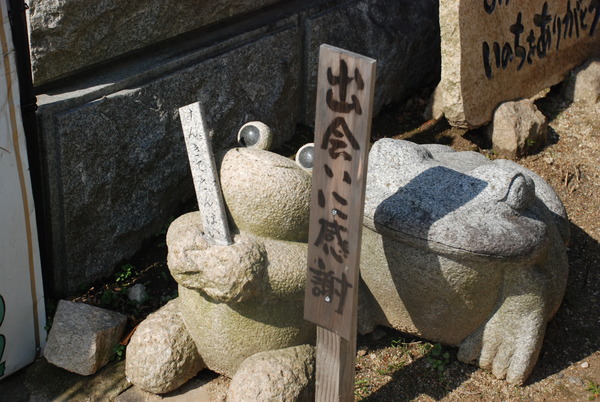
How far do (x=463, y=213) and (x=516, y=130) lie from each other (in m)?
1.97

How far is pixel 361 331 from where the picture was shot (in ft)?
12.0

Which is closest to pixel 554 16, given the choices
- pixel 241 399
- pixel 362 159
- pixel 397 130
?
pixel 397 130

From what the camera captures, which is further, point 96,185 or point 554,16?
point 554,16

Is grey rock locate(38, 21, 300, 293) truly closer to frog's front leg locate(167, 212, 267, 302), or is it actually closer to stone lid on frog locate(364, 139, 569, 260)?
frog's front leg locate(167, 212, 267, 302)

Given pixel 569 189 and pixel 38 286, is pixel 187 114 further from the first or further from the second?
pixel 569 189

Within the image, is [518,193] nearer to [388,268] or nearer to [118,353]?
[388,268]

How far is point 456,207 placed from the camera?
125 inches

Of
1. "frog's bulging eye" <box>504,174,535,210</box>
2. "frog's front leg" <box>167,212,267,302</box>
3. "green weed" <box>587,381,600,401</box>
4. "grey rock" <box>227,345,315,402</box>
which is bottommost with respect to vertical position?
"green weed" <box>587,381,600,401</box>

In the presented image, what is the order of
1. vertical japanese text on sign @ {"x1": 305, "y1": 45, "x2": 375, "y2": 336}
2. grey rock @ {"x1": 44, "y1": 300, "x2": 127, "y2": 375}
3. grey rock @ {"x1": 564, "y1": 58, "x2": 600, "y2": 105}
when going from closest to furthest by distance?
vertical japanese text on sign @ {"x1": 305, "y1": 45, "x2": 375, "y2": 336} < grey rock @ {"x1": 44, "y1": 300, "x2": 127, "y2": 375} < grey rock @ {"x1": 564, "y1": 58, "x2": 600, "y2": 105}

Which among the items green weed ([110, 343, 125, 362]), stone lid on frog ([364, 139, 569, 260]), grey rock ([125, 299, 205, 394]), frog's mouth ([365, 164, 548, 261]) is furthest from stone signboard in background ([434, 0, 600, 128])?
green weed ([110, 343, 125, 362])

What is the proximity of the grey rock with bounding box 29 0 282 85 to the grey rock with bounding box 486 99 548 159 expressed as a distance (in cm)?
201

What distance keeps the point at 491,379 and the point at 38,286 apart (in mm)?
2178

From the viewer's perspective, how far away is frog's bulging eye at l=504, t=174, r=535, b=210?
316cm

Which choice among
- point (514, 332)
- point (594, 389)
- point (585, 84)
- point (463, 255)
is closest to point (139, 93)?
point (463, 255)
